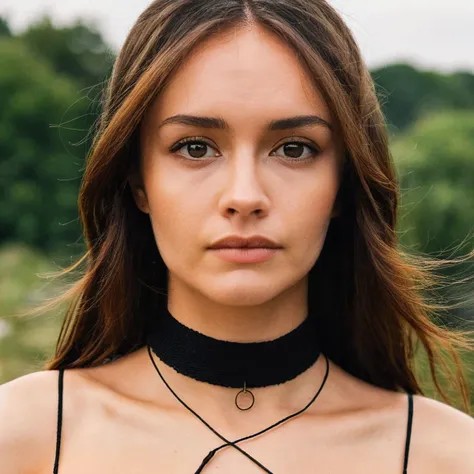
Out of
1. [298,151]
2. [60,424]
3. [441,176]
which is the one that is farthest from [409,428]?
[441,176]

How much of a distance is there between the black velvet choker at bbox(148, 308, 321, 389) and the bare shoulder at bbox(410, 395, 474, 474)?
0.36 m

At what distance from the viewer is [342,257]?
2639 millimetres

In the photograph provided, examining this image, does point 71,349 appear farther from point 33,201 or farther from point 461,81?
point 461,81

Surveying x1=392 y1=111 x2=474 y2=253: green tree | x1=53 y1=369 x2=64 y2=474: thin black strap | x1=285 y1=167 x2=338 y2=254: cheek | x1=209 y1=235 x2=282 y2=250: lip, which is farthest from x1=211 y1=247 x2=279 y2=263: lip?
x1=392 y1=111 x2=474 y2=253: green tree

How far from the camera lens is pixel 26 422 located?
7.21 ft

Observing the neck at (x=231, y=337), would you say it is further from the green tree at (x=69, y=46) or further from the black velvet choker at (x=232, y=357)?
the green tree at (x=69, y=46)

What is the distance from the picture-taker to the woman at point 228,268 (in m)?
2.12

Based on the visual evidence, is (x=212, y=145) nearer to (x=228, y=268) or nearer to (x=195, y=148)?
(x=195, y=148)

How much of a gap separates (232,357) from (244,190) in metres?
0.49

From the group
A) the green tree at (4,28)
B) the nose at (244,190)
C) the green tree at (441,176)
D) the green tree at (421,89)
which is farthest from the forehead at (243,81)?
the green tree at (4,28)

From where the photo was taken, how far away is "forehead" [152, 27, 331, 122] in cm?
209

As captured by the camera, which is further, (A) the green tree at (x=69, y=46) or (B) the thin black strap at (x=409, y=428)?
(A) the green tree at (x=69, y=46)

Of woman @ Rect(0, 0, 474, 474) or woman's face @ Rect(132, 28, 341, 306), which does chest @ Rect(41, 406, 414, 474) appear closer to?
woman @ Rect(0, 0, 474, 474)

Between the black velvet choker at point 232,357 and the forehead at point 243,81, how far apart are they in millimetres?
605
